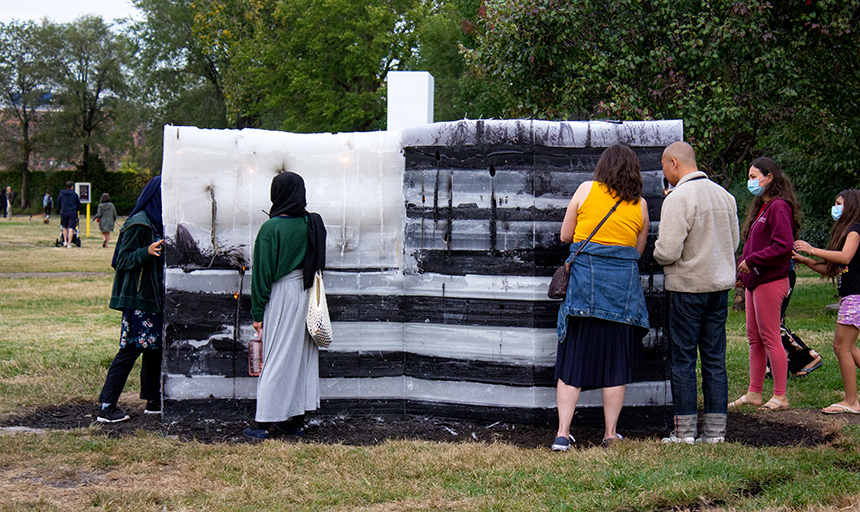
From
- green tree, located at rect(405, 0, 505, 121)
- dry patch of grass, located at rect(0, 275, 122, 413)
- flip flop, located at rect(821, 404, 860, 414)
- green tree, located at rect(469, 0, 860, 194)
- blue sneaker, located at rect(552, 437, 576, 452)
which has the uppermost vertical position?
green tree, located at rect(405, 0, 505, 121)

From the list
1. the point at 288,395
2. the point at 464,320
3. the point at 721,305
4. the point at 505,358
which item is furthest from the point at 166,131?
the point at 721,305

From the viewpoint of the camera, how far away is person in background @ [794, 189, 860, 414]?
5875 mm

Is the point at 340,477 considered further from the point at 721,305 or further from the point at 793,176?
the point at 793,176

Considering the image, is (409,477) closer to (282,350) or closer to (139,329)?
(282,350)

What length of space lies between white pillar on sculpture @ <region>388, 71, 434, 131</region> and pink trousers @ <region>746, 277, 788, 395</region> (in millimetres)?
2921

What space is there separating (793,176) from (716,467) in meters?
11.6

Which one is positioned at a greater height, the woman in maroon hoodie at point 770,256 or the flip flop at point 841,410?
the woman in maroon hoodie at point 770,256

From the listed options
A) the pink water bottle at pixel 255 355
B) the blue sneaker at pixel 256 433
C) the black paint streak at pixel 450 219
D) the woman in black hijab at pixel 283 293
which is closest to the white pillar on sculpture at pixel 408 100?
the black paint streak at pixel 450 219

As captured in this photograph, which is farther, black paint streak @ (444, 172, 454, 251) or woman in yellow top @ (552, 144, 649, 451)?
black paint streak @ (444, 172, 454, 251)

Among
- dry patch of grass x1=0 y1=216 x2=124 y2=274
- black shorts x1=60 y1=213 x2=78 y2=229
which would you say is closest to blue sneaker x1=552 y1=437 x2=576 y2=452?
dry patch of grass x1=0 y1=216 x2=124 y2=274

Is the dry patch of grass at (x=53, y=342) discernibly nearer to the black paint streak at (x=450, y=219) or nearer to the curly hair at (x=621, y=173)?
the black paint streak at (x=450, y=219)

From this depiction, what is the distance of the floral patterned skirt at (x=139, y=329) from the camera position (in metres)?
5.57

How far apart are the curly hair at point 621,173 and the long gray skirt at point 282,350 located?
1990 mm

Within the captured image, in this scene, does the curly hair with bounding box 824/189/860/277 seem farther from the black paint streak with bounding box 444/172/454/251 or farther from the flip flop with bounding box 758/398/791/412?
the black paint streak with bounding box 444/172/454/251
